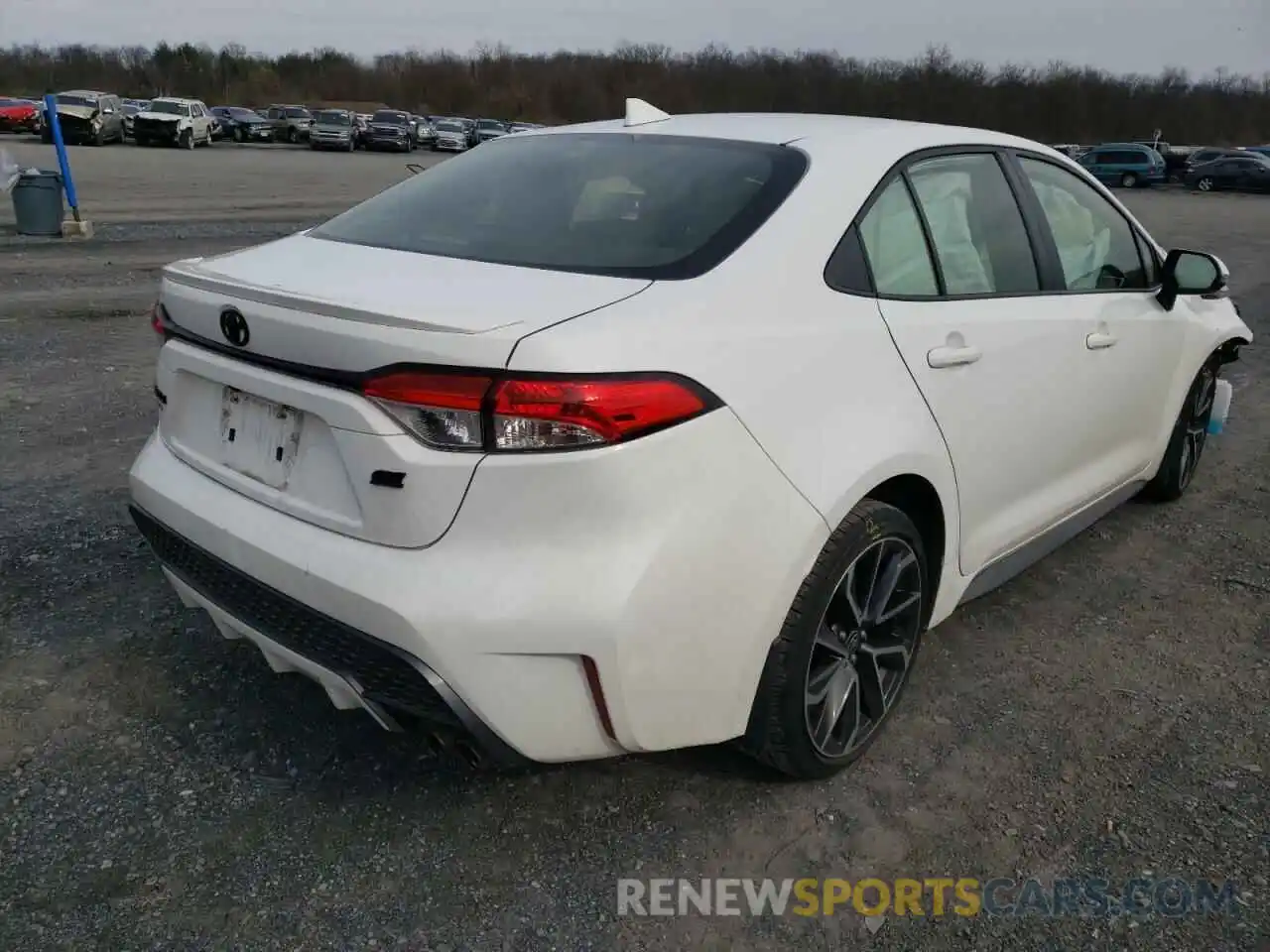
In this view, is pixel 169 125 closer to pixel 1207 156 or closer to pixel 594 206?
pixel 1207 156

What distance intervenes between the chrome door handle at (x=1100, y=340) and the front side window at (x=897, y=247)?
89 centimetres

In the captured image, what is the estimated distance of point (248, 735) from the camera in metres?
2.83

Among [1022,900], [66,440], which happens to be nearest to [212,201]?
[66,440]

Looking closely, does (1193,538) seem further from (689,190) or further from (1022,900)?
(689,190)

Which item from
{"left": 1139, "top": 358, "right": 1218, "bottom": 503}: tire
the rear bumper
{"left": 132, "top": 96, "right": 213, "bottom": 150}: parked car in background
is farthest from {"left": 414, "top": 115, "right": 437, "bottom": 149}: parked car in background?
the rear bumper

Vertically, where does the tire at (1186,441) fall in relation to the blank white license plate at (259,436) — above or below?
below

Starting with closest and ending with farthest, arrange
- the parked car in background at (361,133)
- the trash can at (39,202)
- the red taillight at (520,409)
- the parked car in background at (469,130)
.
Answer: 1. the red taillight at (520,409)
2. the trash can at (39,202)
3. the parked car in background at (361,133)
4. the parked car in background at (469,130)

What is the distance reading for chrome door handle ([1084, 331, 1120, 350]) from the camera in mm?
3408

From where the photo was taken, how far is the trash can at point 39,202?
12766mm

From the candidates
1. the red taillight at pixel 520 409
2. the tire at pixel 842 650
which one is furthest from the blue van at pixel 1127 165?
the red taillight at pixel 520 409

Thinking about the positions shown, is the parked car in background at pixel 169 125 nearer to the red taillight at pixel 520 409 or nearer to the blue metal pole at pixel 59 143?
the blue metal pole at pixel 59 143

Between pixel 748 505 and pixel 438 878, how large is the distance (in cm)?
109

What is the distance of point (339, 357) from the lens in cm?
207

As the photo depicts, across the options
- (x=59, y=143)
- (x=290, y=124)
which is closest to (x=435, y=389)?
(x=59, y=143)
